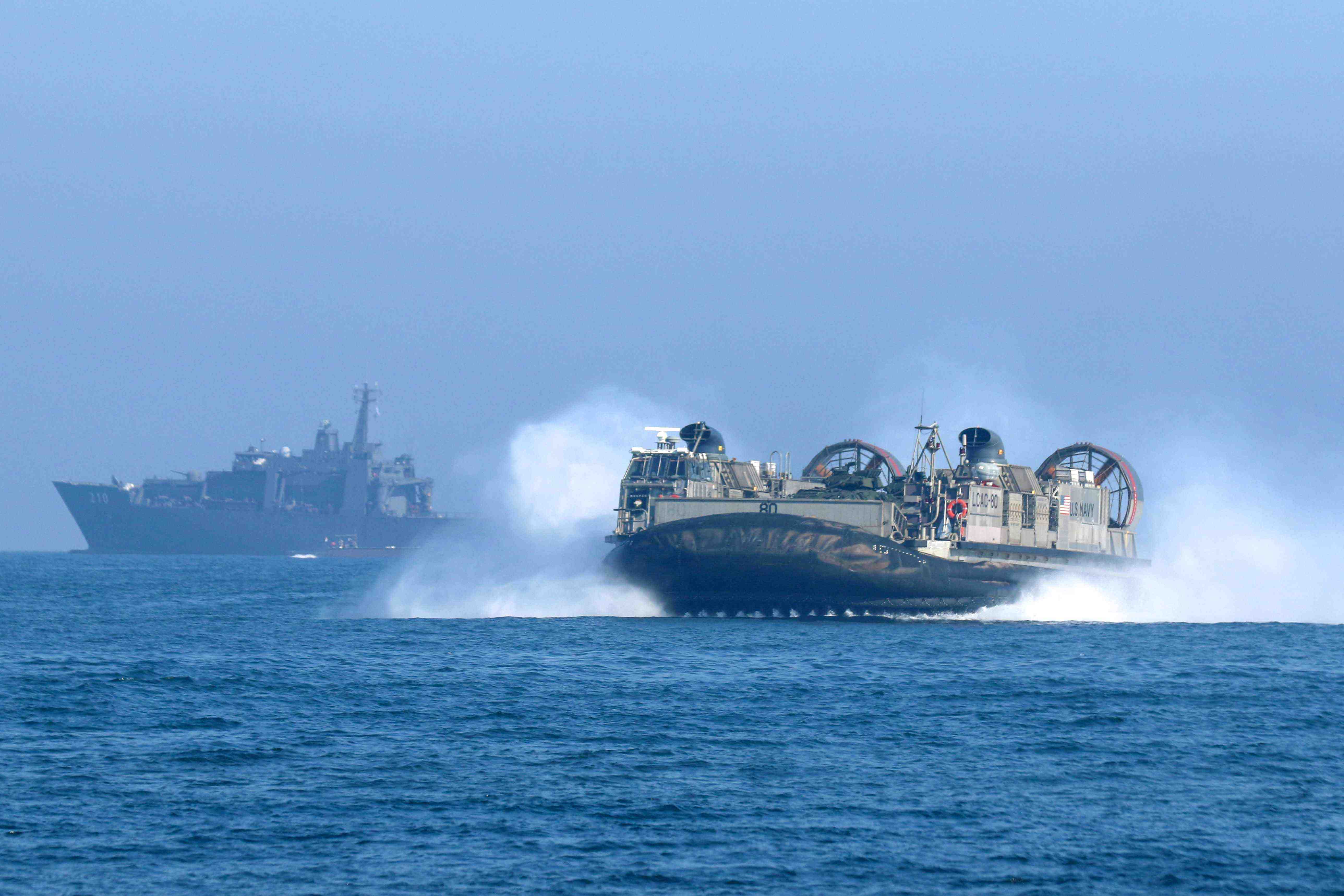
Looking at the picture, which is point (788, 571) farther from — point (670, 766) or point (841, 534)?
point (670, 766)

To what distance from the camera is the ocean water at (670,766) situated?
69.9 ft

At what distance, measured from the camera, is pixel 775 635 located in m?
52.5

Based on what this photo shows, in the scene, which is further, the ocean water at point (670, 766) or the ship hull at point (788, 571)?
the ship hull at point (788, 571)

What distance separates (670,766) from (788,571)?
1160 inches

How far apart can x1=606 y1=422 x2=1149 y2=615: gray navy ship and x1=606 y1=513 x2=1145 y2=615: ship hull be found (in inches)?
1.8

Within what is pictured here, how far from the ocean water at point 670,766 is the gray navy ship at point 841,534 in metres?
5.96

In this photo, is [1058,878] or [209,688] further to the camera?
[209,688]

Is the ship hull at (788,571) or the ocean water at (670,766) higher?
the ship hull at (788,571)

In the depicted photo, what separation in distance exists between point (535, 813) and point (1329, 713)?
70.2 feet

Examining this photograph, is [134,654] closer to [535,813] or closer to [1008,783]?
[535,813]

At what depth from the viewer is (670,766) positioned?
28.8 metres

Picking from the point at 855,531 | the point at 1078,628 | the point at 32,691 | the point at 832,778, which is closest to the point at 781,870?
the point at 832,778

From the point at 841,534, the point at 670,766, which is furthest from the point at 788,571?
the point at 670,766

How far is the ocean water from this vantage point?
21.3 m
